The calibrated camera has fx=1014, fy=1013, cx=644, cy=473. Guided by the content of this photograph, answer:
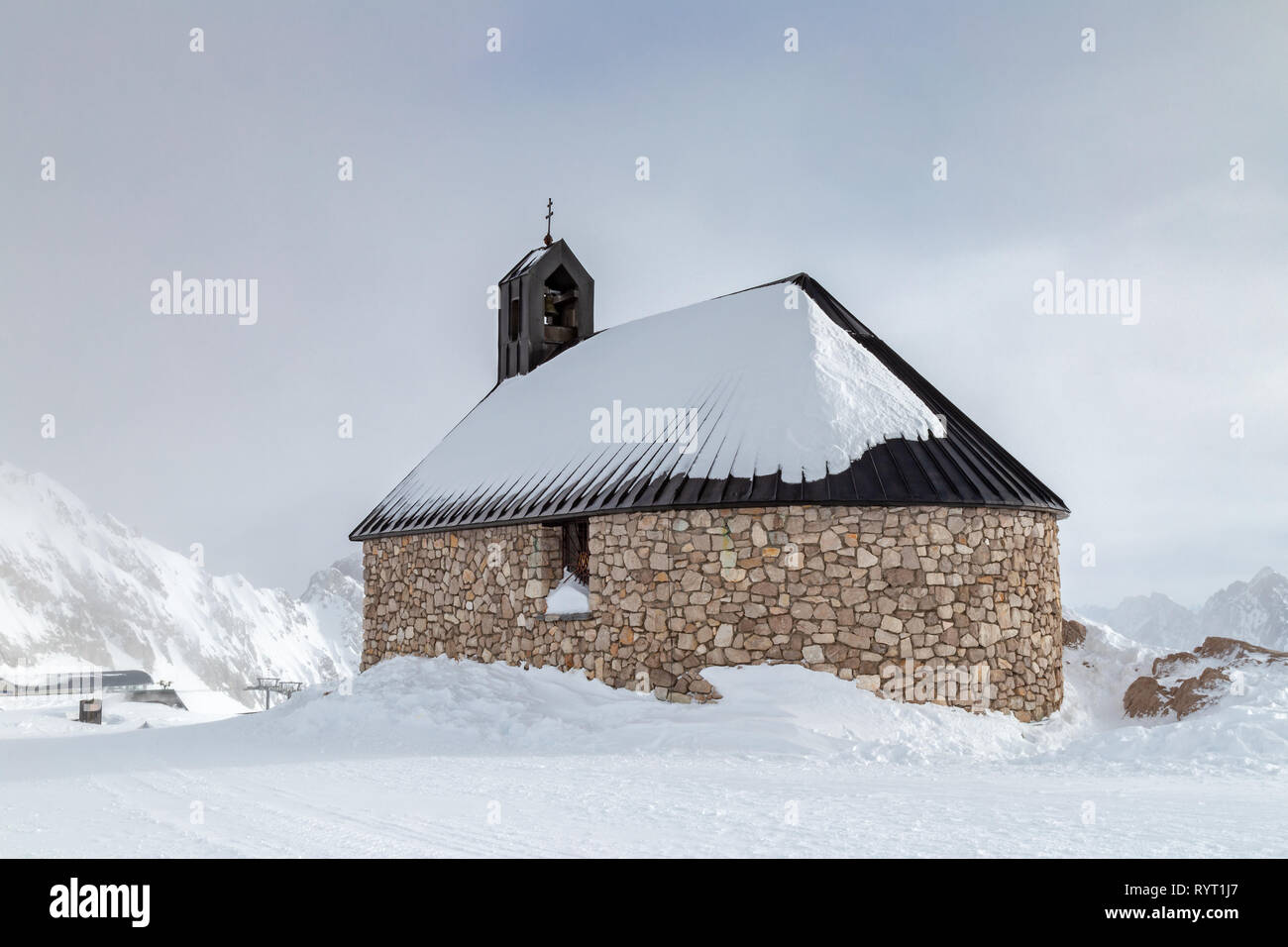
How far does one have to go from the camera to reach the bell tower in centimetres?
2044

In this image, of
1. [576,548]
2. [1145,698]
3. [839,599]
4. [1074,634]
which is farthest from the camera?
[1074,634]

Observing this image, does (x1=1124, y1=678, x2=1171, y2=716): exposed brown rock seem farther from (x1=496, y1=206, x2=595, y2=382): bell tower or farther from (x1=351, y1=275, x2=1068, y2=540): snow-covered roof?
(x1=496, y1=206, x2=595, y2=382): bell tower

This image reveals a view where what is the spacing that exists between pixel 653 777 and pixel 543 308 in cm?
1387

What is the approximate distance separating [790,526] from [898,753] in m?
2.92

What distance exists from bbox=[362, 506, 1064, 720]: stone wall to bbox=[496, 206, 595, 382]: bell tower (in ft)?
28.1

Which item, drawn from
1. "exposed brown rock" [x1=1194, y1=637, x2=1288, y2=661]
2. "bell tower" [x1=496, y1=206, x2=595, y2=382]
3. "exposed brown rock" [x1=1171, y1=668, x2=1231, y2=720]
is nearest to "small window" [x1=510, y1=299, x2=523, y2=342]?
"bell tower" [x1=496, y1=206, x2=595, y2=382]

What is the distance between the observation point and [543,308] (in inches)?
808

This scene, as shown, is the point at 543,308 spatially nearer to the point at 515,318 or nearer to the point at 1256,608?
A: the point at 515,318

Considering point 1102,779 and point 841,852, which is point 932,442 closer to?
point 1102,779

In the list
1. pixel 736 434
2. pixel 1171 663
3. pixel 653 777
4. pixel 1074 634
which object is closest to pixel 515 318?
pixel 736 434

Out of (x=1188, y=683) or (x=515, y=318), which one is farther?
(x=515, y=318)

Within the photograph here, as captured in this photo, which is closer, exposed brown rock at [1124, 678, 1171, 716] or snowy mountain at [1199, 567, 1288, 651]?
exposed brown rock at [1124, 678, 1171, 716]

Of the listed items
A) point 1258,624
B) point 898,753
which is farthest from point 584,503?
point 1258,624

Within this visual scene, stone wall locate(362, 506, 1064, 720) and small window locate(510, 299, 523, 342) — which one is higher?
small window locate(510, 299, 523, 342)
